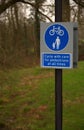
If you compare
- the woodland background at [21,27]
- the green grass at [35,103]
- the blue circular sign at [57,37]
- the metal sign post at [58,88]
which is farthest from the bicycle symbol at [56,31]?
the green grass at [35,103]

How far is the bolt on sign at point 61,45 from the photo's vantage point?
648 centimetres

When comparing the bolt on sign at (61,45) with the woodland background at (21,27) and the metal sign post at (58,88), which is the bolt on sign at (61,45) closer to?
the metal sign post at (58,88)

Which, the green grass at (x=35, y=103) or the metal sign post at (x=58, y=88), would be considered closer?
the metal sign post at (x=58, y=88)

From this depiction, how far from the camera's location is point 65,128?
470 inches

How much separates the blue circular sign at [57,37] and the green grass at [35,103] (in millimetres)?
5492

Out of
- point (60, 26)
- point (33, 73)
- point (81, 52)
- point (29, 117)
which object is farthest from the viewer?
point (81, 52)

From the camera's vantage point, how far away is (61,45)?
6504mm

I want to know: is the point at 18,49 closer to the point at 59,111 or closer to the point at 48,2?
the point at 48,2

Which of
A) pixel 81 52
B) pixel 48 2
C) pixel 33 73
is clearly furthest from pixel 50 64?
pixel 81 52

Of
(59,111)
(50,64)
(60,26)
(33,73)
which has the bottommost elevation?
(33,73)

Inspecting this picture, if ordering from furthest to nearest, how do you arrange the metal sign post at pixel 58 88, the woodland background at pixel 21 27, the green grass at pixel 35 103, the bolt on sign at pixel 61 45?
the green grass at pixel 35 103, the woodland background at pixel 21 27, the metal sign post at pixel 58 88, the bolt on sign at pixel 61 45

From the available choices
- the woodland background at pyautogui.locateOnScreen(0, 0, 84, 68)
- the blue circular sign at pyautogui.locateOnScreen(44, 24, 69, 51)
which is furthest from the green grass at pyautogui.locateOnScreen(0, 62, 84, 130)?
the blue circular sign at pyautogui.locateOnScreen(44, 24, 69, 51)

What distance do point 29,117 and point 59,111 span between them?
760 centimetres

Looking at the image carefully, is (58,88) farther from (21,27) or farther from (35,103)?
(35,103)
